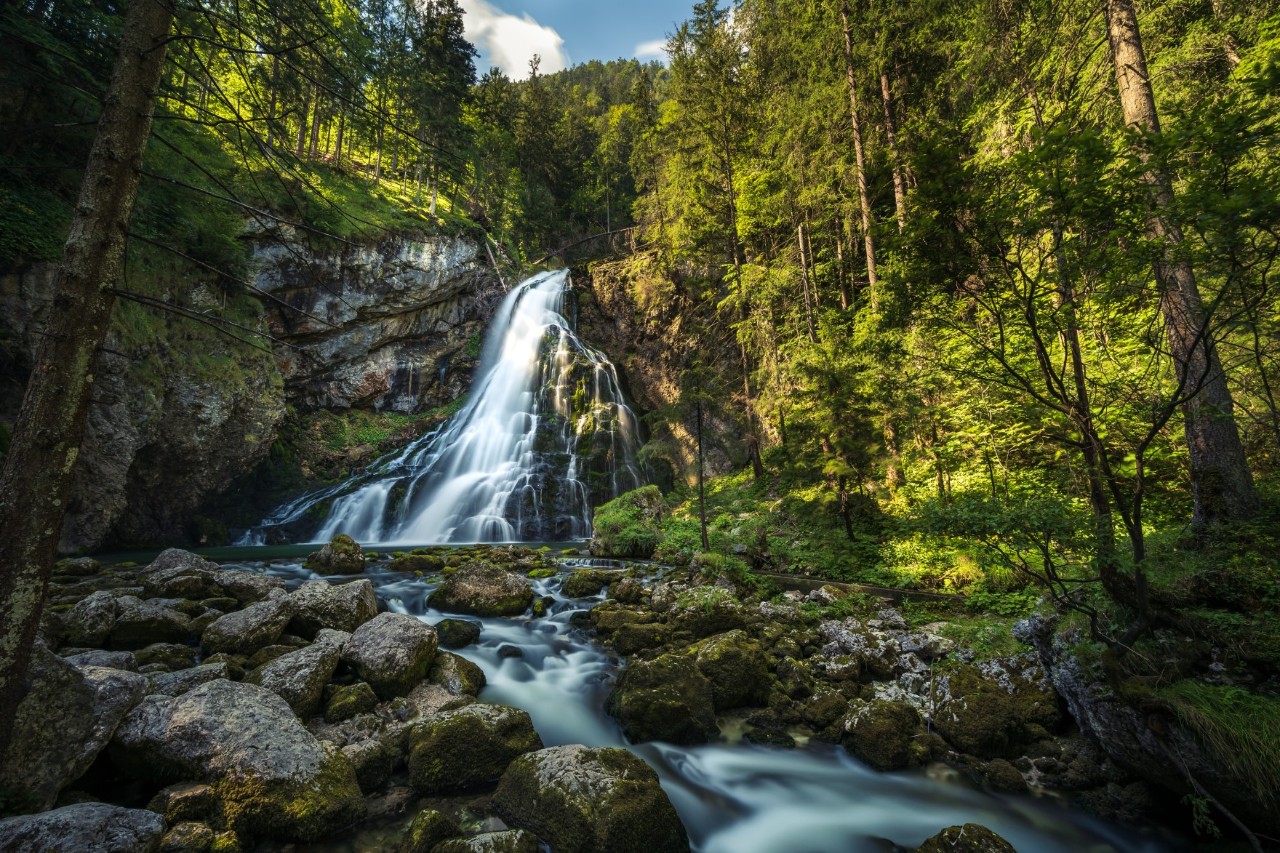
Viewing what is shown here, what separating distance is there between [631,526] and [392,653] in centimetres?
977

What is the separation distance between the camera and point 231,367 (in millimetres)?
15758

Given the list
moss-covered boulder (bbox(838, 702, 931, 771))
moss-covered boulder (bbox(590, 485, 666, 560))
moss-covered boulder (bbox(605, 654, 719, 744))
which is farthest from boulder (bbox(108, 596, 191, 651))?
moss-covered boulder (bbox(590, 485, 666, 560))

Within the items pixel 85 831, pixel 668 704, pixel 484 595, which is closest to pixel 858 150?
pixel 668 704

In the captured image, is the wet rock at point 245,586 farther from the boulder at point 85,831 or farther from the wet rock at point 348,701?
the boulder at point 85,831

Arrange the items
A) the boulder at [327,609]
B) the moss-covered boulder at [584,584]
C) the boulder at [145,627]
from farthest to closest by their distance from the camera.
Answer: the moss-covered boulder at [584,584] → the boulder at [327,609] → the boulder at [145,627]

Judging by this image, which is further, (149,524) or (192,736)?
(149,524)

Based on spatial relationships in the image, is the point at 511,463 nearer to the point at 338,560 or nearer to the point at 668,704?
the point at 338,560

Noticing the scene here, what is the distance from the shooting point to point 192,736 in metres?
4.12

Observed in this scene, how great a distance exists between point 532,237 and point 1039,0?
34.1 meters

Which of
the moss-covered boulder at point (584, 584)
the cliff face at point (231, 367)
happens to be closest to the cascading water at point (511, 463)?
the cliff face at point (231, 367)

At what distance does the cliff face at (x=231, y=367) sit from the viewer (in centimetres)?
1184

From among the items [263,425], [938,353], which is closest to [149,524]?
[263,425]

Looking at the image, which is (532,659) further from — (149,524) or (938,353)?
(149,524)

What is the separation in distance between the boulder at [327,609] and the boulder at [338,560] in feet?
17.9
